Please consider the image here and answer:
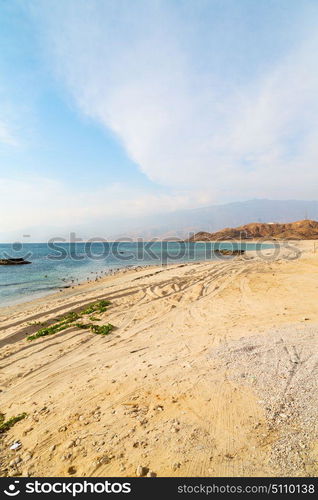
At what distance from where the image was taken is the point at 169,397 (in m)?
4.97

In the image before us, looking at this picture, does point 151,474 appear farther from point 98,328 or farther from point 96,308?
point 96,308

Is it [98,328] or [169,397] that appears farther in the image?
[98,328]

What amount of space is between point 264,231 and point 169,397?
5268 inches

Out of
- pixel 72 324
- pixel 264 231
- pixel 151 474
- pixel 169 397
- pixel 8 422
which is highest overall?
pixel 264 231

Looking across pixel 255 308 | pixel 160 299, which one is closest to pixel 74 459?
pixel 255 308

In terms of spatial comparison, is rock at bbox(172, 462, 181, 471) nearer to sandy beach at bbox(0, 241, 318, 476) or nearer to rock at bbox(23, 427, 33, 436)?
sandy beach at bbox(0, 241, 318, 476)

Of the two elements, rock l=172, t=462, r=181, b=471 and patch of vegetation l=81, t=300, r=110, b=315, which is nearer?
rock l=172, t=462, r=181, b=471

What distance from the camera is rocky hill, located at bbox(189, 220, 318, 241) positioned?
10718 centimetres

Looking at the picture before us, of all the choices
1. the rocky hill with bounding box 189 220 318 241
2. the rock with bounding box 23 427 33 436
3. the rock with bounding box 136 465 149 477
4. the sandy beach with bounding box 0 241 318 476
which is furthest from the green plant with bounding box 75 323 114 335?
the rocky hill with bounding box 189 220 318 241

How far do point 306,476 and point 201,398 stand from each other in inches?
79.6

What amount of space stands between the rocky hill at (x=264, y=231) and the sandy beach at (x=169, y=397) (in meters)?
106

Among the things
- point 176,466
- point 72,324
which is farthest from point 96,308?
point 176,466

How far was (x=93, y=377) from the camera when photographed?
6.33 meters

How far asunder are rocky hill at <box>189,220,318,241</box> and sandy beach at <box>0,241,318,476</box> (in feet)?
349
